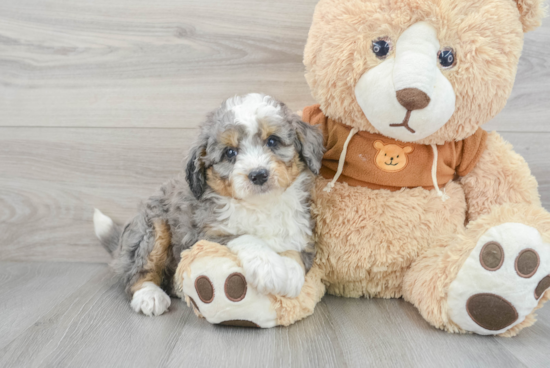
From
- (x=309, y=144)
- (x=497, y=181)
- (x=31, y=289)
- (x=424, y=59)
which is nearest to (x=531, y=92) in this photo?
(x=497, y=181)

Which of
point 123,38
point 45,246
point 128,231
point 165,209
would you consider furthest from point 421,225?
point 45,246

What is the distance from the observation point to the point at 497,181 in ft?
5.40

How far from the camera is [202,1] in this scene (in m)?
2.04

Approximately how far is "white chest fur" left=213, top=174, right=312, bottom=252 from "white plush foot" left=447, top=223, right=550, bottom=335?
562 millimetres

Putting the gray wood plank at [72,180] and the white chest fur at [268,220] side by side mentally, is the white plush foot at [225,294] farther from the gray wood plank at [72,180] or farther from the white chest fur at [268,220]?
the gray wood plank at [72,180]

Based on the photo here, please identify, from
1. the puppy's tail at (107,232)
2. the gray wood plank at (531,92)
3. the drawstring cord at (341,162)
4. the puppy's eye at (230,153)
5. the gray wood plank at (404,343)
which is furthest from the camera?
the puppy's tail at (107,232)

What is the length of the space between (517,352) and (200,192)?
115 centimetres

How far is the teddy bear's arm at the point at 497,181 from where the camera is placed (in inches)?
63.8

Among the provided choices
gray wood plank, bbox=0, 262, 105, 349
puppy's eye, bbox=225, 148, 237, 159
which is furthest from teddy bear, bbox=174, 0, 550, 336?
gray wood plank, bbox=0, 262, 105, 349

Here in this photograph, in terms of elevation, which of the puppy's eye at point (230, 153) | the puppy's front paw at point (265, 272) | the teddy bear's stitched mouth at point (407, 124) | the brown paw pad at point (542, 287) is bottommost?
the puppy's front paw at point (265, 272)

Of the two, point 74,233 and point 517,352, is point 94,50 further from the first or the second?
point 517,352

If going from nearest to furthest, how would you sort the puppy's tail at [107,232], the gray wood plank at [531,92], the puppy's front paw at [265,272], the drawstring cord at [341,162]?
the puppy's front paw at [265,272] < the drawstring cord at [341,162] < the gray wood plank at [531,92] < the puppy's tail at [107,232]

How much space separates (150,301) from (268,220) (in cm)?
57

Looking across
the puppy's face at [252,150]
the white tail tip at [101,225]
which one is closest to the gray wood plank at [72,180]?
the white tail tip at [101,225]
